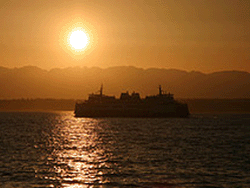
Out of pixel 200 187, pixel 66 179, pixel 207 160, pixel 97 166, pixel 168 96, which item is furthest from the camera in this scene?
pixel 168 96

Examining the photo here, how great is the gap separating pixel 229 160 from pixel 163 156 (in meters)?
7.00

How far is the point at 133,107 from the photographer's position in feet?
589

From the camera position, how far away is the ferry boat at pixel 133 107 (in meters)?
172

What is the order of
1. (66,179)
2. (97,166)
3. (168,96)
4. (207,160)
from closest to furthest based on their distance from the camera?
1. (66,179)
2. (97,166)
3. (207,160)
4. (168,96)

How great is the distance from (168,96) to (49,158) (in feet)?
438

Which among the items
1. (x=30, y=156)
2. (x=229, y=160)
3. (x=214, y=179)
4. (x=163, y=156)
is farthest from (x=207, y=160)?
(x=30, y=156)

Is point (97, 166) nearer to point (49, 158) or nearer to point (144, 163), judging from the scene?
point (144, 163)

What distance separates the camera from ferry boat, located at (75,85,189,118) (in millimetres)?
172125

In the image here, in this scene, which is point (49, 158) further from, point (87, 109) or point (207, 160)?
point (87, 109)

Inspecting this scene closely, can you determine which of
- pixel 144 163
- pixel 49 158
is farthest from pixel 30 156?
pixel 144 163

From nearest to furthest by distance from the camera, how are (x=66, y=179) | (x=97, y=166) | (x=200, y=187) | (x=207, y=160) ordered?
(x=200, y=187)
(x=66, y=179)
(x=97, y=166)
(x=207, y=160)

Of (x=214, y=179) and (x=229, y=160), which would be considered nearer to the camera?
(x=214, y=179)

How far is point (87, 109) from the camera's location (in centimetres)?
18250

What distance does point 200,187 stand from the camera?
93.1 feet
